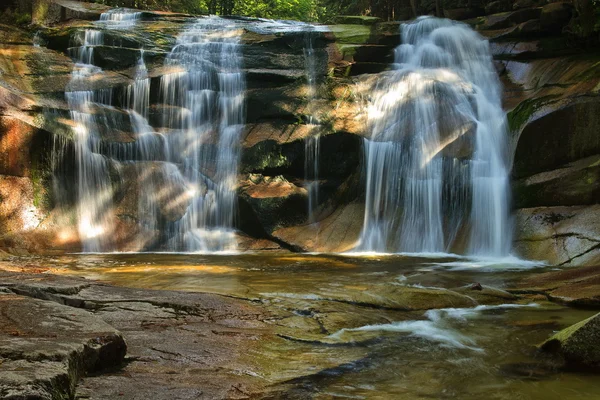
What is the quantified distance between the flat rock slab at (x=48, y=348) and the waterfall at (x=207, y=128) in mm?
9454

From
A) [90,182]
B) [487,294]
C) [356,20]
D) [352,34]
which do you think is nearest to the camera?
[487,294]

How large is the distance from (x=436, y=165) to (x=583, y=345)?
31.4ft

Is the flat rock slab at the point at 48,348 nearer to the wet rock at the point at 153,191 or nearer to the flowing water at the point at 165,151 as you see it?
the flowing water at the point at 165,151

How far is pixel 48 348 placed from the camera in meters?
3.17

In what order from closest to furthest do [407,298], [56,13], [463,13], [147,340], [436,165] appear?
[147,340] < [407,298] < [436,165] < [56,13] < [463,13]

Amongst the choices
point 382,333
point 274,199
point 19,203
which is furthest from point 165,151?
point 382,333

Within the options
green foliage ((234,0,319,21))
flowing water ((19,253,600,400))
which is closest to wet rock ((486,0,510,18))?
flowing water ((19,253,600,400))

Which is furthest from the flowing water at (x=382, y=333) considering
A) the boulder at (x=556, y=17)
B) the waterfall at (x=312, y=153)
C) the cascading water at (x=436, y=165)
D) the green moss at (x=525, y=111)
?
the boulder at (x=556, y=17)

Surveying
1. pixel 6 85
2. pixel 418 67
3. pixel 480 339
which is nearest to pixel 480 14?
Answer: pixel 418 67

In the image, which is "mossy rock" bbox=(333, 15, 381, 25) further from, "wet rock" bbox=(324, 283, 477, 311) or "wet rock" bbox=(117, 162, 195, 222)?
"wet rock" bbox=(324, 283, 477, 311)

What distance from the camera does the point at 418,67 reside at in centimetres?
1698

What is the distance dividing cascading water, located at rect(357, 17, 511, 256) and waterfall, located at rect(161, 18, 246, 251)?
11.8 feet

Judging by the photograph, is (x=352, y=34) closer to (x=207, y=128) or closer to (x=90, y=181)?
(x=207, y=128)

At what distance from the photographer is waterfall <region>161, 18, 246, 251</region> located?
14.1 meters
